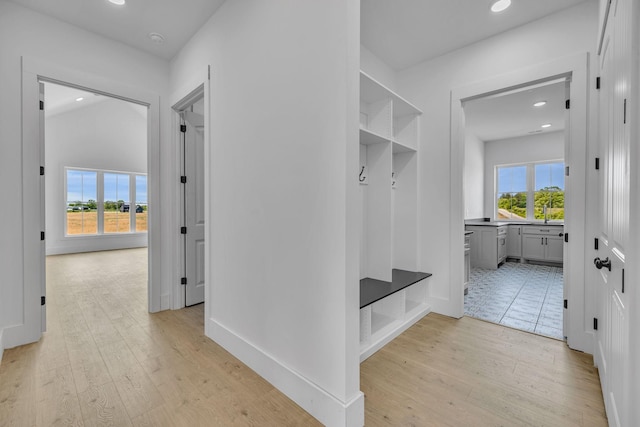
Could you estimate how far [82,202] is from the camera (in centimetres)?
761

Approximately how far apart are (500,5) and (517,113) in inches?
130

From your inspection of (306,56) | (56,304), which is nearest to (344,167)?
(306,56)

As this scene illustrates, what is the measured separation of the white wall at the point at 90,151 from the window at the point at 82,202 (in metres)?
0.18

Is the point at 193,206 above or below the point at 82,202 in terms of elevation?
below

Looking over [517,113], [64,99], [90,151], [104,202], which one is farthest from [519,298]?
[90,151]

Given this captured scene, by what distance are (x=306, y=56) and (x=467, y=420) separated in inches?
88.8

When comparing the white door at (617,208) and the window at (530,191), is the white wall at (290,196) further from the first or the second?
the window at (530,191)

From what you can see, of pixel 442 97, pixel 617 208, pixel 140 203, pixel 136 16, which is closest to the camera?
pixel 617 208

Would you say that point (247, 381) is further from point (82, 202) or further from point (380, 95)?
point (82, 202)

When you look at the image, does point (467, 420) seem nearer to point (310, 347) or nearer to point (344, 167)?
point (310, 347)

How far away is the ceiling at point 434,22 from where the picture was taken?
238cm

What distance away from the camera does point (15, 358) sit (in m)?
2.16

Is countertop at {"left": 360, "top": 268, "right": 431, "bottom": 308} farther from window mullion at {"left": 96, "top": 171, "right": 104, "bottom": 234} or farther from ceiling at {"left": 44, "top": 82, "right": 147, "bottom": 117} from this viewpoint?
window mullion at {"left": 96, "top": 171, "right": 104, "bottom": 234}

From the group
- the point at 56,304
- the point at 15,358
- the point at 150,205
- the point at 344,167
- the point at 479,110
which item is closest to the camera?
the point at 344,167
